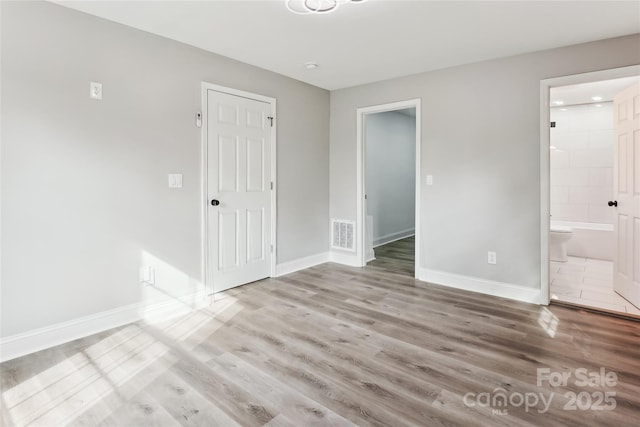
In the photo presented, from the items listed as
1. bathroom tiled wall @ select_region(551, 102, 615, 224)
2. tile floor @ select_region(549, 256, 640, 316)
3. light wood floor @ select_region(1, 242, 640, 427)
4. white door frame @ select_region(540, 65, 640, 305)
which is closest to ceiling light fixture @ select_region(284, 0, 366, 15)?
white door frame @ select_region(540, 65, 640, 305)

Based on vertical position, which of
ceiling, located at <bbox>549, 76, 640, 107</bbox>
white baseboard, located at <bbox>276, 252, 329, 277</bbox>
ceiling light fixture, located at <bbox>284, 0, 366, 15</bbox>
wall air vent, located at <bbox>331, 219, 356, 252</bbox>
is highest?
ceiling, located at <bbox>549, 76, 640, 107</bbox>

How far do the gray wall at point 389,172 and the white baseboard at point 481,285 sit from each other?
1.99 meters

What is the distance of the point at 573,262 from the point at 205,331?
512cm

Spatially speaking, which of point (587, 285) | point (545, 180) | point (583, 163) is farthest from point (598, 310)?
point (583, 163)

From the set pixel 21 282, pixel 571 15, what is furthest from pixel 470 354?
pixel 21 282

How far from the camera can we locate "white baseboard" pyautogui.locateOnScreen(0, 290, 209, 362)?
90.4 inches

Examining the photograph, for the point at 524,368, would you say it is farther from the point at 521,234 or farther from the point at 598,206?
the point at 598,206

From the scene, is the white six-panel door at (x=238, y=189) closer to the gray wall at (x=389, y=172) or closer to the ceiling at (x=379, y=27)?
the ceiling at (x=379, y=27)

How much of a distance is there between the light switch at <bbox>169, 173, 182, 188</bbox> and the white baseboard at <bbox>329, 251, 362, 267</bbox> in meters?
2.51

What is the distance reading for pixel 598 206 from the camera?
5312mm

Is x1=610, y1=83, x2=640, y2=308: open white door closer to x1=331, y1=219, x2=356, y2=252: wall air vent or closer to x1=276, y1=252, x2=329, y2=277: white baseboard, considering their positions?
x1=331, y1=219, x2=356, y2=252: wall air vent

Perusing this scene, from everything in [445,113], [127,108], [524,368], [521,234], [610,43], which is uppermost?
[610,43]

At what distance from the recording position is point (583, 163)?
5398 mm

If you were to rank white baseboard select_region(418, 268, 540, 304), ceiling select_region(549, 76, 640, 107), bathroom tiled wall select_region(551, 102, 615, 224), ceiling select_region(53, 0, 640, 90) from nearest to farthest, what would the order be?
1. ceiling select_region(53, 0, 640, 90)
2. white baseboard select_region(418, 268, 540, 304)
3. ceiling select_region(549, 76, 640, 107)
4. bathroom tiled wall select_region(551, 102, 615, 224)
